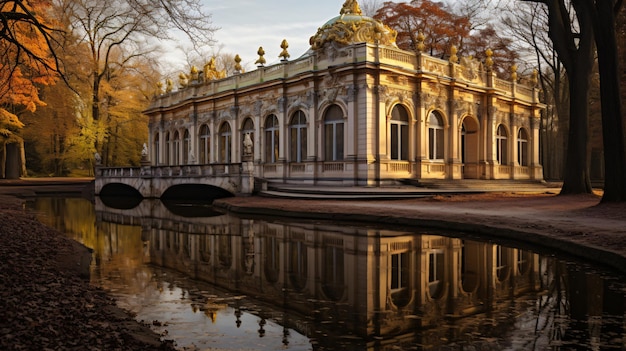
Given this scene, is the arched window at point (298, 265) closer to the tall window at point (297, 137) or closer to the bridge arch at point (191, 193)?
the tall window at point (297, 137)

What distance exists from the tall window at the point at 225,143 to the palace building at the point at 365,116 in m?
0.07

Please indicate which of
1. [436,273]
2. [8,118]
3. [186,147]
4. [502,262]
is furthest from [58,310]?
[186,147]

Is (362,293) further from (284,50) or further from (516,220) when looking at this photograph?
(284,50)

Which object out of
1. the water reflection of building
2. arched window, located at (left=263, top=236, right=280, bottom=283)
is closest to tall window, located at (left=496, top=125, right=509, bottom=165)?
the water reflection of building

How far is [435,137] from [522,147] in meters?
10.4

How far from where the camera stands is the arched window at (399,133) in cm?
2602

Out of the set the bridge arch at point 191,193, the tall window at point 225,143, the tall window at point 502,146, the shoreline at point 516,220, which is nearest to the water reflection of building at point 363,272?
the shoreline at point 516,220

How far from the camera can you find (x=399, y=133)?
26219 mm

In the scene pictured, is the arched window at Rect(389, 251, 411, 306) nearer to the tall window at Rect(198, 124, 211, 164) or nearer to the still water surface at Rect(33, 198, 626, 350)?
the still water surface at Rect(33, 198, 626, 350)

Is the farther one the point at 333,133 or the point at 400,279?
the point at 333,133

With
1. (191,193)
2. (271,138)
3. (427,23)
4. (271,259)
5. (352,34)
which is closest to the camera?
(271,259)

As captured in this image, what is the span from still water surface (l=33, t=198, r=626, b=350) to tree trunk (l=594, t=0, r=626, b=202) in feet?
25.5

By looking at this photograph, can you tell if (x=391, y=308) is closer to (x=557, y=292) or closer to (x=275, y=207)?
(x=557, y=292)

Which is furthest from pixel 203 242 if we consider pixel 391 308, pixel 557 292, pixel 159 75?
pixel 159 75
